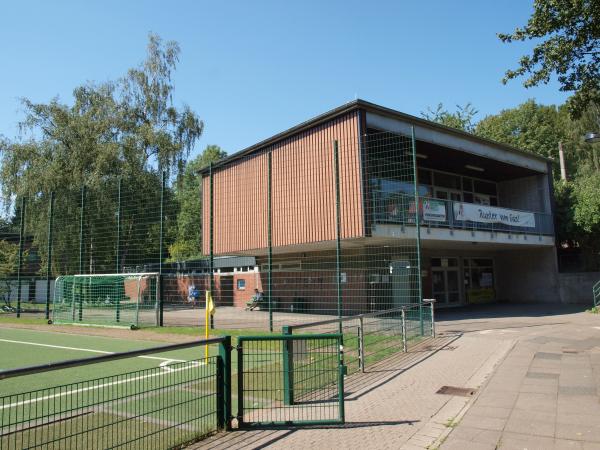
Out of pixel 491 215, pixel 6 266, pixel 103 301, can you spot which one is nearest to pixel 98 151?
pixel 6 266

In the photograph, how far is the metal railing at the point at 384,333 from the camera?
29.0 feet

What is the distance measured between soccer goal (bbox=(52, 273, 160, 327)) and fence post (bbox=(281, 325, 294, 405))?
10.3m

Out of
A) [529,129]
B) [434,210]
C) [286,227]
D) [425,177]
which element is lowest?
[286,227]

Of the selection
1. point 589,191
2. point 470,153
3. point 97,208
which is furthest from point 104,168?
point 589,191

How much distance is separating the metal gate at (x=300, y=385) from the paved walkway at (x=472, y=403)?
27 centimetres

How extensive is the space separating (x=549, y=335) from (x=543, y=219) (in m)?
13.7

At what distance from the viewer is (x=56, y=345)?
12.0 meters

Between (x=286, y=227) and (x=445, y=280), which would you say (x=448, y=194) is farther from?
(x=286, y=227)

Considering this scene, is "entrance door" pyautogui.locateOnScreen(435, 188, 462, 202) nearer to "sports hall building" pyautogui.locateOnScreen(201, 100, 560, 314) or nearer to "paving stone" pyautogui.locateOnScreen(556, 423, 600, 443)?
"sports hall building" pyautogui.locateOnScreen(201, 100, 560, 314)

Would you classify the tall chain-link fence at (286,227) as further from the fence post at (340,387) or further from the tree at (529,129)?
the tree at (529,129)

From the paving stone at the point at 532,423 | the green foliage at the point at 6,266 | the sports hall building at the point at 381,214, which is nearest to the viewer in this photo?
the paving stone at the point at 532,423

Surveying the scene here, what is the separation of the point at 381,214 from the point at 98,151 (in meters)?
20.3

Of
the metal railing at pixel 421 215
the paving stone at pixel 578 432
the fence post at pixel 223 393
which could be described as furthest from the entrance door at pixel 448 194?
the fence post at pixel 223 393

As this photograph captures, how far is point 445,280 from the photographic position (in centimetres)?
2498
